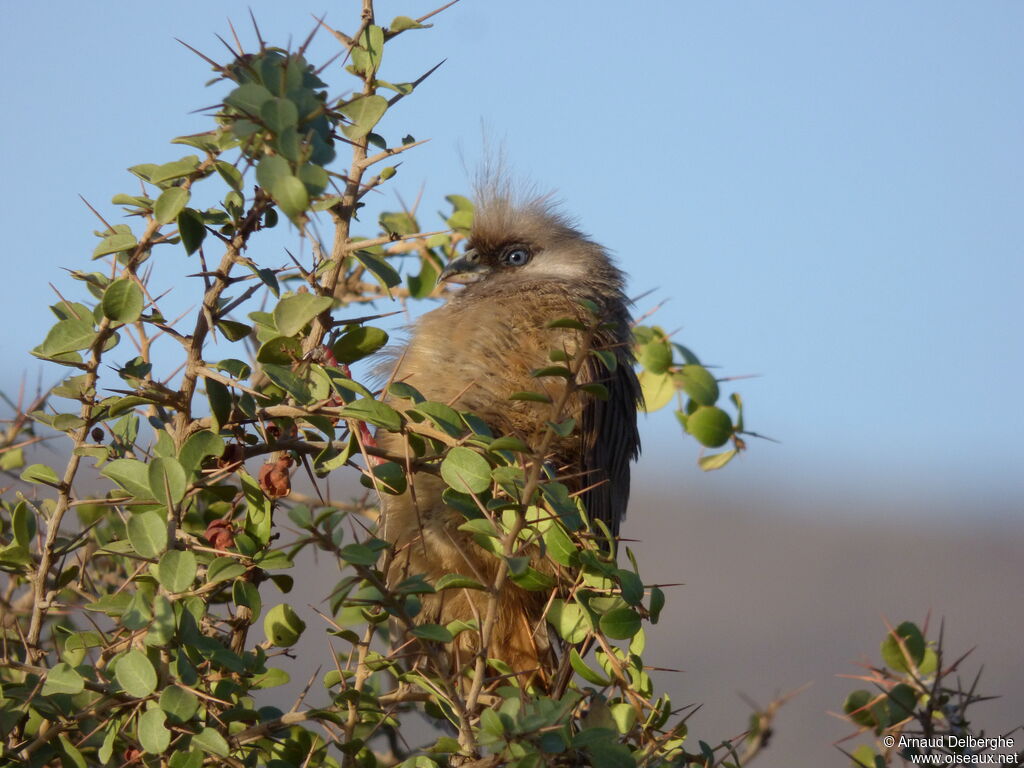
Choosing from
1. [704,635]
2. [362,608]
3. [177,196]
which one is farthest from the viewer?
[704,635]

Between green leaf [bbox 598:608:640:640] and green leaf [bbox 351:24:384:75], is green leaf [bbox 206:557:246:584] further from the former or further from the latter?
green leaf [bbox 351:24:384:75]

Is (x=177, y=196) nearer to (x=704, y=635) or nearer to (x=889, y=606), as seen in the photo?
(x=704, y=635)

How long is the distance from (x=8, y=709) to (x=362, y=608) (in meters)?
0.63

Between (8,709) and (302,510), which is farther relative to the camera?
(8,709)

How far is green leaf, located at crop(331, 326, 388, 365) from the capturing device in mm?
2033

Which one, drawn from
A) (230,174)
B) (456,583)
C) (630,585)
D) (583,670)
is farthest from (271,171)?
(583,670)

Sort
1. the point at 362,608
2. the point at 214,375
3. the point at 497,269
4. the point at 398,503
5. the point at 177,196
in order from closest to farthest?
the point at 177,196, the point at 214,375, the point at 362,608, the point at 398,503, the point at 497,269

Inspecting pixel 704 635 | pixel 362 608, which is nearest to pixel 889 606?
pixel 704 635

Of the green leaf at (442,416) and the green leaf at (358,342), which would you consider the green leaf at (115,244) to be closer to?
the green leaf at (358,342)

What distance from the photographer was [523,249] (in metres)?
5.21

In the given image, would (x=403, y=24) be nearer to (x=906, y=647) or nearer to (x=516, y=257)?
(x=906, y=647)

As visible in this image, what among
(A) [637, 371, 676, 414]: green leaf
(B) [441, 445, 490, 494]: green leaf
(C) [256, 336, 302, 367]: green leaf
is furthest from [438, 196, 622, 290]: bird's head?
(B) [441, 445, 490, 494]: green leaf

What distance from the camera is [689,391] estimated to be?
275 cm

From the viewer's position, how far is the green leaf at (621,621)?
6.33ft
